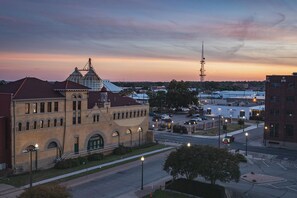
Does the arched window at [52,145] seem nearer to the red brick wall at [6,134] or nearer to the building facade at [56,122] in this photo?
the building facade at [56,122]

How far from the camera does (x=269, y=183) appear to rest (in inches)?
1768

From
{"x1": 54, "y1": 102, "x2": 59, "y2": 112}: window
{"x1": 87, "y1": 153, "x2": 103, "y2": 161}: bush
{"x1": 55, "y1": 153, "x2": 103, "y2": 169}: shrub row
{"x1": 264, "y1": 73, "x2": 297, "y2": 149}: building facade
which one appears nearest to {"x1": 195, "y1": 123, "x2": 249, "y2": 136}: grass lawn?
{"x1": 264, "y1": 73, "x2": 297, "y2": 149}: building facade

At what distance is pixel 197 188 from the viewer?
3925 centimetres

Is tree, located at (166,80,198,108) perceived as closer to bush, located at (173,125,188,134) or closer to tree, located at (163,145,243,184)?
bush, located at (173,125,188,134)

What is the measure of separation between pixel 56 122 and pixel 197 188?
79.1 ft

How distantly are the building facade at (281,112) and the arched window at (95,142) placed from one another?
34.1m

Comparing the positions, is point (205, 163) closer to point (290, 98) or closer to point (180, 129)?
point (290, 98)

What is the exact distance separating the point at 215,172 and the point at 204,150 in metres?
3.12

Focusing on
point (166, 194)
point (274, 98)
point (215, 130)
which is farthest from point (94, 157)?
point (215, 130)

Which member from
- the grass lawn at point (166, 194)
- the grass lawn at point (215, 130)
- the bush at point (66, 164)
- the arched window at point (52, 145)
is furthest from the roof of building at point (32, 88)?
the grass lawn at point (215, 130)

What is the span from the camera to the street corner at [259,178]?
45.5 meters

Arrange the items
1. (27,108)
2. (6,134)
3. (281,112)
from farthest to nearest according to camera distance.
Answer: (281,112) < (27,108) < (6,134)

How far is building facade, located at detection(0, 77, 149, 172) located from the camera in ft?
154

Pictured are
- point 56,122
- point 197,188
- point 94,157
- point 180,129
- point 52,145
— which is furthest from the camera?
point 180,129
